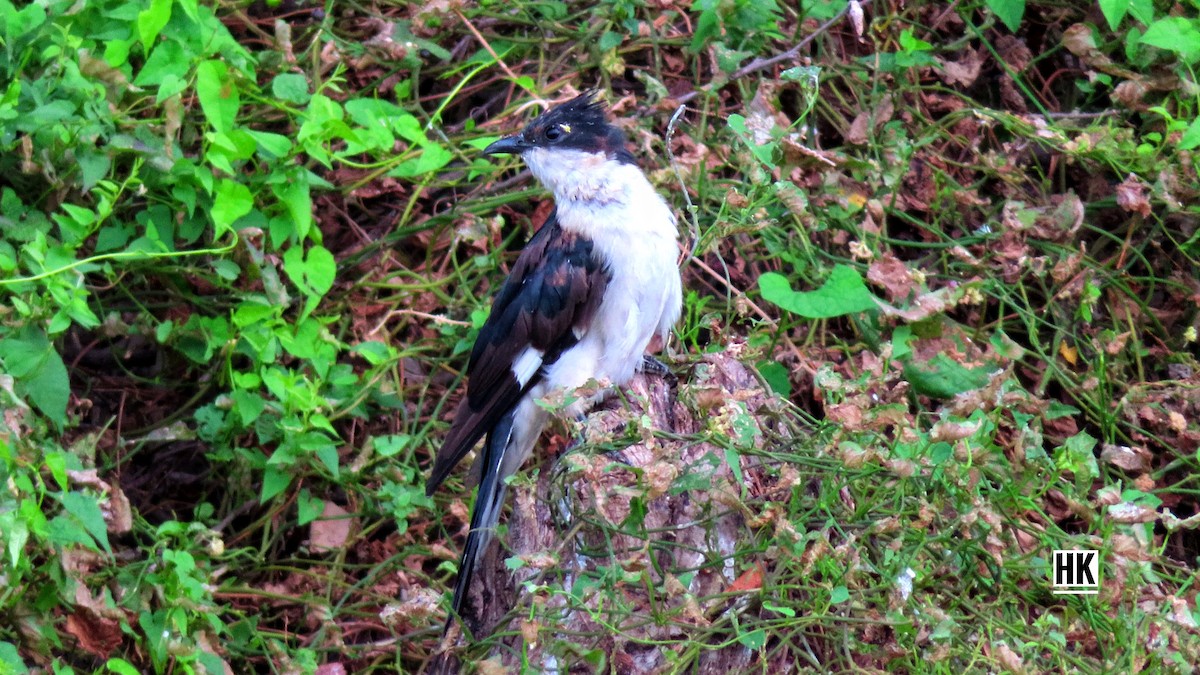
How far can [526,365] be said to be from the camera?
15.2 feet

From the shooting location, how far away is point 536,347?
15.2ft

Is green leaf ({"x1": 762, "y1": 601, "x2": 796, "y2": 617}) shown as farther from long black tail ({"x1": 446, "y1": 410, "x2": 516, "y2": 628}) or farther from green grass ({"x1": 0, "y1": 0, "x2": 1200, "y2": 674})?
long black tail ({"x1": 446, "y1": 410, "x2": 516, "y2": 628})

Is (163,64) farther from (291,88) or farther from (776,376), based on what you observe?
(776,376)

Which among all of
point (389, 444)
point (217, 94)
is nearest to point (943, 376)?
point (389, 444)

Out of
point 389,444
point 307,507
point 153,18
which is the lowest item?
point 307,507

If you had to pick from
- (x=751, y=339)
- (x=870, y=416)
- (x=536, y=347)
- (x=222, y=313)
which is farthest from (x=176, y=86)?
(x=870, y=416)

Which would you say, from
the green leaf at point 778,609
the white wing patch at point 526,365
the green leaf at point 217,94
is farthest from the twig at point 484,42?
the green leaf at point 778,609

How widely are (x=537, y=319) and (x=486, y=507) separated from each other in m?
0.64

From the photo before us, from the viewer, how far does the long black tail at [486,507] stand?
13.6 feet

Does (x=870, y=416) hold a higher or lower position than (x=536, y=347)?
higher

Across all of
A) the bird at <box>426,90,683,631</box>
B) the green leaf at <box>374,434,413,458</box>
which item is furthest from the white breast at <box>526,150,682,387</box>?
the green leaf at <box>374,434,413,458</box>

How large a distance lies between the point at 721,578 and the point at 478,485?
52.2 inches

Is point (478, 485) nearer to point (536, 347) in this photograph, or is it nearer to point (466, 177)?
point (536, 347)

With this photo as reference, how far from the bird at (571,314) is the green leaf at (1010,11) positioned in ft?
4.76
